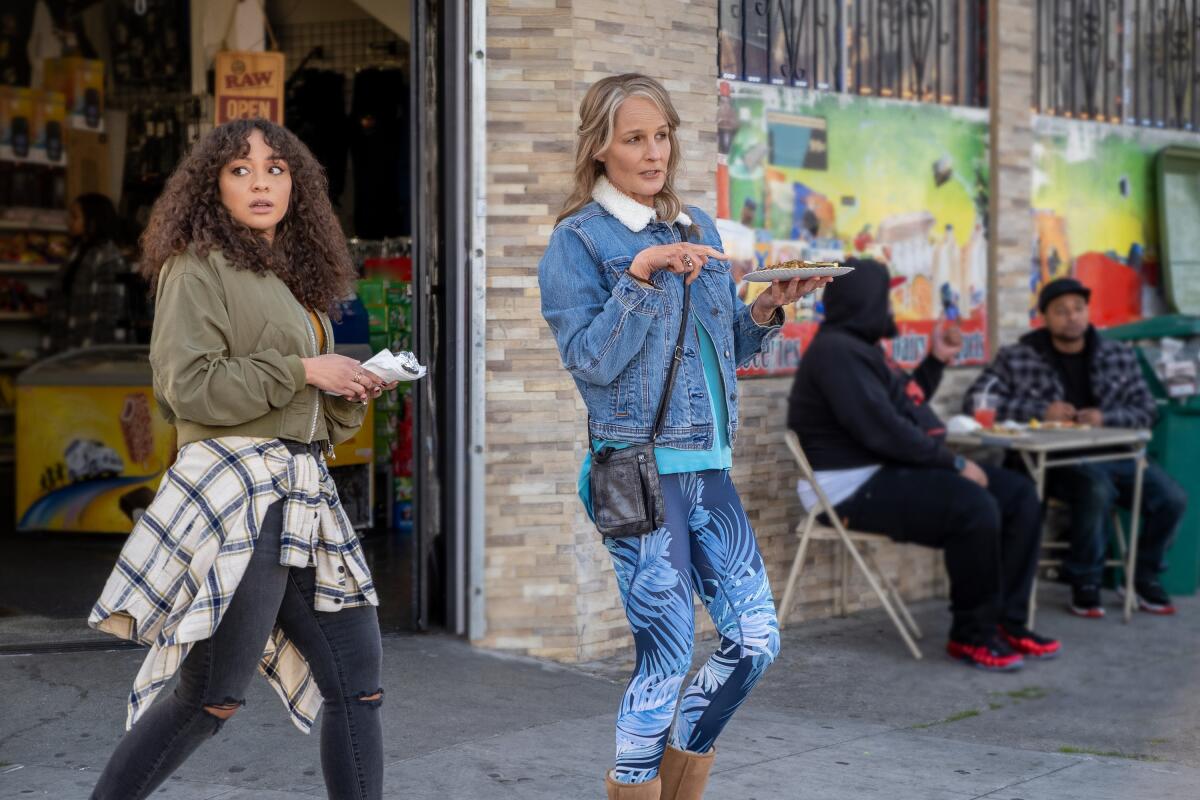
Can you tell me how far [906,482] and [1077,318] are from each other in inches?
76.5

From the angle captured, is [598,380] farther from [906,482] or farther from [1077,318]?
[1077,318]

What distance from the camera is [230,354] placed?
3457 millimetres

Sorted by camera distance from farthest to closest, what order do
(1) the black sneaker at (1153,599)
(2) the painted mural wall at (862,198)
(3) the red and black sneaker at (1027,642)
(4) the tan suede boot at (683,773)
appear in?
(1) the black sneaker at (1153,599), (2) the painted mural wall at (862,198), (3) the red and black sneaker at (1027,642), (4) the tan suede boot at (683,773)

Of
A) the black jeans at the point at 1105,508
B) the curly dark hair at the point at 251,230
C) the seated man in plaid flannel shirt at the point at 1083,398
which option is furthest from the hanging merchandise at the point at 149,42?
the curly dark hair at the point at 251,230

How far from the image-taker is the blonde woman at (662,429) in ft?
11.8

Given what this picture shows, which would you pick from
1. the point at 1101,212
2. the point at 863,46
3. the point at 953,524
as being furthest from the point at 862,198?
the point at 1101,212

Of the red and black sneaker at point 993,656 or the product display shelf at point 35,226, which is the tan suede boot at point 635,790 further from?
the product display shelf at point 35,226

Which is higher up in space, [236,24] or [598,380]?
[236,24]

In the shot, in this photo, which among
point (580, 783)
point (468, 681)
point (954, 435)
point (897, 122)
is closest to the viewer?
point (580, 783)

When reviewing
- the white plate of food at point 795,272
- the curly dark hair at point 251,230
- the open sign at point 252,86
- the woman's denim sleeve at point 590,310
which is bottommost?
the woman's denim sleeve at point 590,310

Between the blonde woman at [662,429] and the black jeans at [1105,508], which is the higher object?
the blonde woman at [662,429]

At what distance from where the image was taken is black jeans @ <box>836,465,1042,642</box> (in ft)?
21.5

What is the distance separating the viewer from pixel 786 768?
490cm

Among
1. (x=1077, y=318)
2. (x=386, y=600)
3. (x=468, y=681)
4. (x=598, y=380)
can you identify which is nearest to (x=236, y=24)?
(x=386, y=600)
